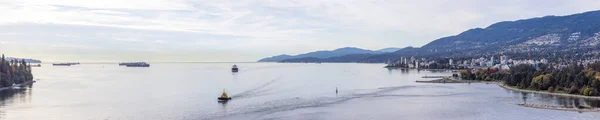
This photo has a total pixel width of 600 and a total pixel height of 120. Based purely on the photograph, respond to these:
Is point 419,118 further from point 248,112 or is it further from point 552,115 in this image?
point 248,112

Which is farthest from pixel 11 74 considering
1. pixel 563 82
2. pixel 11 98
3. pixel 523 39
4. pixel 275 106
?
pixel 523 39

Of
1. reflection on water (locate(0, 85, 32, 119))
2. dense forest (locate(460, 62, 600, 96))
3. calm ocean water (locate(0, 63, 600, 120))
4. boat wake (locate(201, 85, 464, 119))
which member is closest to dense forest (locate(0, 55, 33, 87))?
reflection on water (locate(0, 85, 32, 119))

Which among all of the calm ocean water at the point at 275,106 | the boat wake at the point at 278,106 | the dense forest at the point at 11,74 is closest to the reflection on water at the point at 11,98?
the calm ocean water at the point at 275,106

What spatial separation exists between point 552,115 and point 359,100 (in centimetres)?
1055

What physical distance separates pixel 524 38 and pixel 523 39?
1.49 meters

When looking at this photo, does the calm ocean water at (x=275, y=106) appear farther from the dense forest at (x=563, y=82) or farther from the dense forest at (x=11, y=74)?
the dense forest at (x=11, y=74)

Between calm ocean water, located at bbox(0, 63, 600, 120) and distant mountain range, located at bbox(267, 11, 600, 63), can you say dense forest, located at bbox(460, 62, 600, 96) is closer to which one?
calm ocean water, located at bbox(0, 63, 600, 120)

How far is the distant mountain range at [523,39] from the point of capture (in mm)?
130125

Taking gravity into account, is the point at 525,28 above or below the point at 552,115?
above

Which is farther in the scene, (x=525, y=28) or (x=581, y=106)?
(x=525, y=28)

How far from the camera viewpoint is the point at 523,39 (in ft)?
495

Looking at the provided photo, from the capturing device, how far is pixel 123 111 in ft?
83.9

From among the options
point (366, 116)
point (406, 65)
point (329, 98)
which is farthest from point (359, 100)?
point (406, 65)

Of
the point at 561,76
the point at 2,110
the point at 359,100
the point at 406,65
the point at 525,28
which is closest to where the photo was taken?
the point at 2,110
